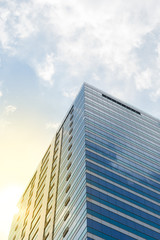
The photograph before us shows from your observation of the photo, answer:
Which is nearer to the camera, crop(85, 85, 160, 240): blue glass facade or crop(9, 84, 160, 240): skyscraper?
crop(85, 85, 160, 240): blue glass facade

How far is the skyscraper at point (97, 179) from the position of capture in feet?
175

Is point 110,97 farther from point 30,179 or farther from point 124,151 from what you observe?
point 30,179

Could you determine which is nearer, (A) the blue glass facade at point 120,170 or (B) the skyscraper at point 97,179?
(A) the blue glass facade at point 120,170

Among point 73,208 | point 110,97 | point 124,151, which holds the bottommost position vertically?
point 73,208

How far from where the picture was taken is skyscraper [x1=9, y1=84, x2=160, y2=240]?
175 ft

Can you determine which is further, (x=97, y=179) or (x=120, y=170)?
(x=120, y=170)

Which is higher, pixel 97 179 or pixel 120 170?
pixel 120 170

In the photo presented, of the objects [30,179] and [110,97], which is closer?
[110,97]

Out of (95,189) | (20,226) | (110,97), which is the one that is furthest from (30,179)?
(95,189)

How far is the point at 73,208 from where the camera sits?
185ft

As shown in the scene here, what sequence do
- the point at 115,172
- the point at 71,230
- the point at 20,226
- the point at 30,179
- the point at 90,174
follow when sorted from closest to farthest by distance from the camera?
the point at 71,230 < the point at 90,174 < the point at 115,172 < the point at 20,226 < the point at 30,179

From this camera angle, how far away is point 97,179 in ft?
192

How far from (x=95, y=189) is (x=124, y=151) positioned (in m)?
18.8

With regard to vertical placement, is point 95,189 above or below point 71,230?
above
